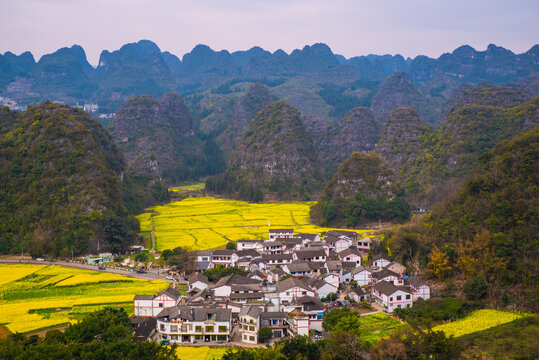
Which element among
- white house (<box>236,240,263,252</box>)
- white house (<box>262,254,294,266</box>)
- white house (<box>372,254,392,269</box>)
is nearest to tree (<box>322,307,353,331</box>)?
white house (<box>372,254,392,269</box>)

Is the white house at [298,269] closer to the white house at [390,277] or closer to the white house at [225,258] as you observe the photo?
the white house at [225,258]

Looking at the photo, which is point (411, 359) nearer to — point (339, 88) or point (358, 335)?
point (358, 335)

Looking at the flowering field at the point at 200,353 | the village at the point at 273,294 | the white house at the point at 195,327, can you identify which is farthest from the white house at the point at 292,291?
the flowering field at the point at 200,353

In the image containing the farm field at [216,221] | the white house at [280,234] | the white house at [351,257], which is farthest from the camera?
the farm field at [216,221]

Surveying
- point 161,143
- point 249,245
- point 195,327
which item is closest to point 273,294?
point 195,327

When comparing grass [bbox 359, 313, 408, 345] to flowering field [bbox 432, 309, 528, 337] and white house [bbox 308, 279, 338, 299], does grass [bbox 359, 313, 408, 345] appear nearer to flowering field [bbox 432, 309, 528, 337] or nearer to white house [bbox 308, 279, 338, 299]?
flowering field [bbox 432, 309, 528, 337]
